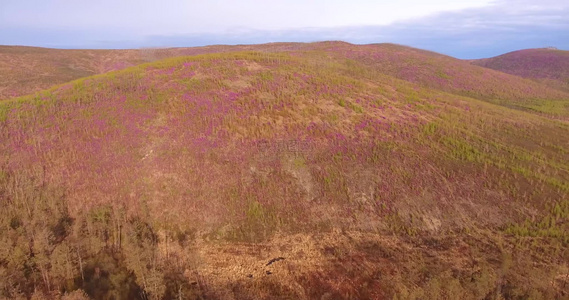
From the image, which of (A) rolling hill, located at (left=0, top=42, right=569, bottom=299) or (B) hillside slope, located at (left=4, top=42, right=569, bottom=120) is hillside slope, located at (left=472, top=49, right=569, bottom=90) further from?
(A) rolling hill, located at (left=0, top=42, right=569, bottom=299)

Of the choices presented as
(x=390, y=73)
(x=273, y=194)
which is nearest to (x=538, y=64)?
(x=390, y=73)

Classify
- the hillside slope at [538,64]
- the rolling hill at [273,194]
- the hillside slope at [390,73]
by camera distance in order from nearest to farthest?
the rolling hill at [273,194]
the hillside slope at [390,73]
the hillside slope at [538,64]

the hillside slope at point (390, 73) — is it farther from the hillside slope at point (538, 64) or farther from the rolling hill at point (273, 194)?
the rolling hill at point (273, 194)

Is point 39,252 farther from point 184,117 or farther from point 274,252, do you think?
point 184,117

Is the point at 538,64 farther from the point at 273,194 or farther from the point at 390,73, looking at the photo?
the point at 273,194

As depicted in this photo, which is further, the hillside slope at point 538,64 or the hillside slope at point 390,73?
the hillside slope at point 538,64

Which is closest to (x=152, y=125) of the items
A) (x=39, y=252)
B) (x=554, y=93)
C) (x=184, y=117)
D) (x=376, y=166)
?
(x=184, y=117)

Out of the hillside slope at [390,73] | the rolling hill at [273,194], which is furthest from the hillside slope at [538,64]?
the rolling hill at [273,194]
